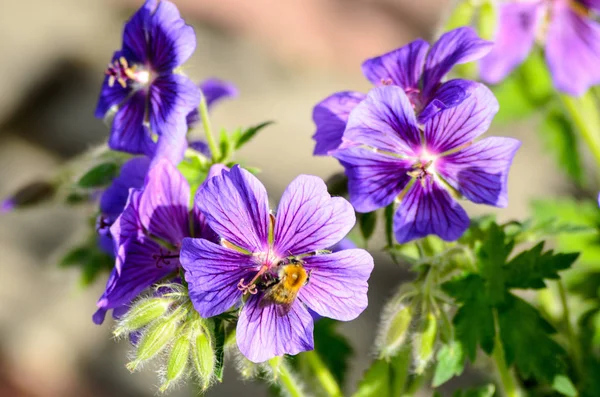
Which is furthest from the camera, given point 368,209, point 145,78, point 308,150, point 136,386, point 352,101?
point 308,150

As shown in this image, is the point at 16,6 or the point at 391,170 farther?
the point at 16,6

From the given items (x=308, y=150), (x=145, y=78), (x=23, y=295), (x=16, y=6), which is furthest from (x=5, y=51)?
(x=145, y=78)

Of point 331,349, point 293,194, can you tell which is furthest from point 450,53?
point 331,349

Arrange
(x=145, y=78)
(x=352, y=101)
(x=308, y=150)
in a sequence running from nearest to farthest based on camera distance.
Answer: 1. (x=352, y=101)
2. (x=145, y=78)
3. (x=308, y=150)

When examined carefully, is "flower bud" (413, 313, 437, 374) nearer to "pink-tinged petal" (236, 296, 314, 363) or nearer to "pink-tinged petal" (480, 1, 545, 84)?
"pink-tinged petal" (236, 296, 314, 363)

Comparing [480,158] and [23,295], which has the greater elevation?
[480,158]

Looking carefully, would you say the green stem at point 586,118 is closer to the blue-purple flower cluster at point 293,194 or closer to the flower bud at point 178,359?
the blue-purple flower cluster at point 293,194

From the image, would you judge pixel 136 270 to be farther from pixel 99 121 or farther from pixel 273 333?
pixel 99 121

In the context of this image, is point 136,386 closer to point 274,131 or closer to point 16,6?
point 274,131
